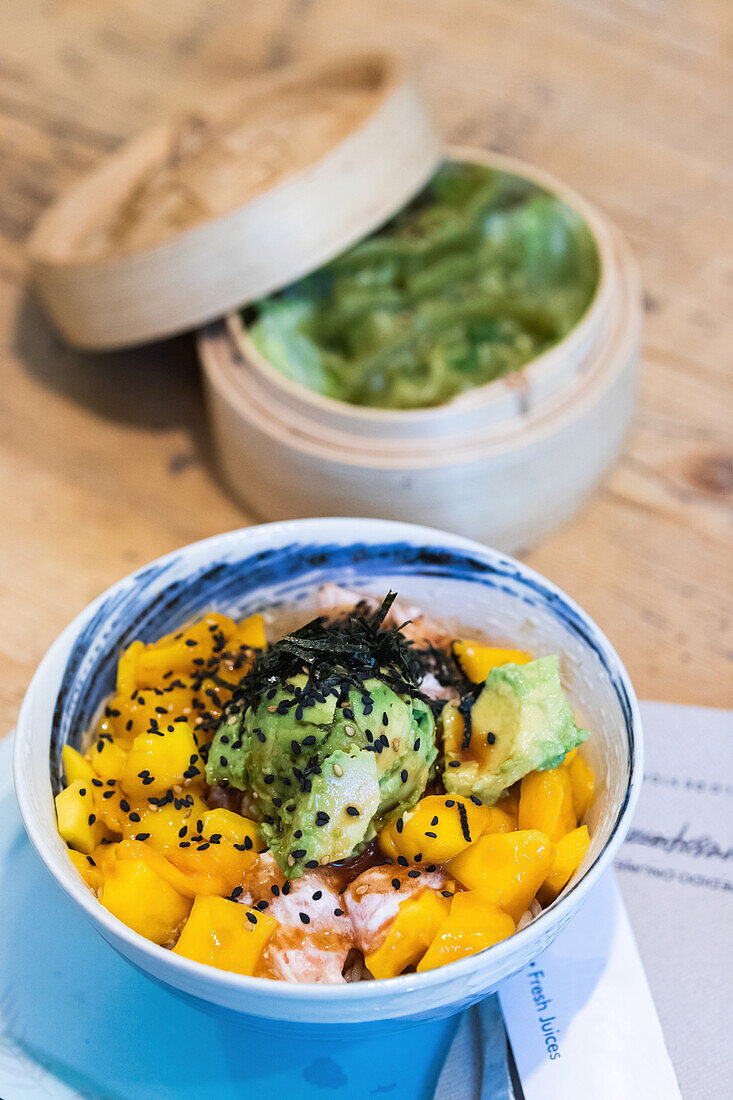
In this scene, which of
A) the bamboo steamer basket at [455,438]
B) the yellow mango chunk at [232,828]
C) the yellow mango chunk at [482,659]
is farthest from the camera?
the bamboo steamer basket at [455,438]

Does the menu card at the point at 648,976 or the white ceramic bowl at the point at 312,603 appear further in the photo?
the menu card at the point at 648,976

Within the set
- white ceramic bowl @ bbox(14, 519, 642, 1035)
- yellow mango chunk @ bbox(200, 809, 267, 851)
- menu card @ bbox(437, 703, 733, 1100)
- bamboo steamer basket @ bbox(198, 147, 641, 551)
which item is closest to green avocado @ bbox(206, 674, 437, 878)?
yellow mango chunk @ bbox(200, 809, 267, 851)

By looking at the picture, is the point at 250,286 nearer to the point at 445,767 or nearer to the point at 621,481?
the point at 621,481

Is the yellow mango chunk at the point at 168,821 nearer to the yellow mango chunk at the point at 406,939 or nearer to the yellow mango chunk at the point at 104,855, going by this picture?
the yellow mango chunk at the point at 104,855

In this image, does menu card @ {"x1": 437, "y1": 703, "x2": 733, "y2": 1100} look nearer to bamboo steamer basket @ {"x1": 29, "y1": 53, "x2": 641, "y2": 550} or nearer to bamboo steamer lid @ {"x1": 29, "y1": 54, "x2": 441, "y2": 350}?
bamboo steamer basket @ {"x1": 29, "y1": 53, "x2": 641, "y2": 550}

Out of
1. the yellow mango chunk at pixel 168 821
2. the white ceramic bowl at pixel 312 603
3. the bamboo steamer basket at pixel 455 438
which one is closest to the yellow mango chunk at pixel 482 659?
the white ceramic bowl at pixel 312 603

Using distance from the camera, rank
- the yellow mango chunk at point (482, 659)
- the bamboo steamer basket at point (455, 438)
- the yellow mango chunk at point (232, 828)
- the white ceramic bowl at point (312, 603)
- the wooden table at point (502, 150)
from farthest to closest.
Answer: the wooden table at point (502, 150), the bamboo steamer basket at point (455, 438), the yellow mango chunk at point (482, 659), the yellow mango chunk at point (232, 828), the white ceramic bowl at point (312, 603)
